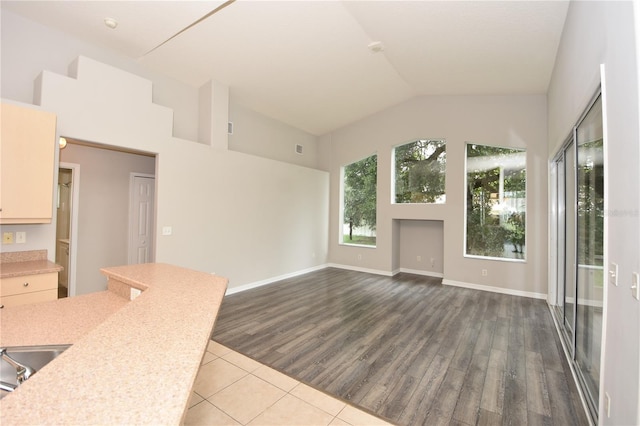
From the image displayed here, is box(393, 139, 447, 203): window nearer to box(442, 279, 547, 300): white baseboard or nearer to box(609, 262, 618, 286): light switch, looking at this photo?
box(442, 279, 547, 300): white baseboard

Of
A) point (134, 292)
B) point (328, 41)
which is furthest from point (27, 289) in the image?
point (328, 41)

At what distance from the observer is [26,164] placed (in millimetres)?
2648

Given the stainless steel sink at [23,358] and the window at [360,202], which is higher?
the window at [360,202]

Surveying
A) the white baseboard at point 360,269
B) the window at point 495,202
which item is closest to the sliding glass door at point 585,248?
the window at point 495,202

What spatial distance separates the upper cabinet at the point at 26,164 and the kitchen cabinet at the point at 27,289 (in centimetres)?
53

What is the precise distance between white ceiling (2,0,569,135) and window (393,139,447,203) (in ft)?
3.92

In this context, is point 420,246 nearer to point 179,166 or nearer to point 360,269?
point 360,269

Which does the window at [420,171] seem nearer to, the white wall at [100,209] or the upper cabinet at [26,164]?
the white wall at [100,209]

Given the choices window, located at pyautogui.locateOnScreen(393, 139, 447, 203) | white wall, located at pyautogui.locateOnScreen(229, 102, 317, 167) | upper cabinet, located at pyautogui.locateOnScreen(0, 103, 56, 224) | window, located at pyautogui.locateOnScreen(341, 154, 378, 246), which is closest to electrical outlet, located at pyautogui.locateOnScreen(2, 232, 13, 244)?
upper cabinet, located at pyautogui.locateOnScreen(0, 103, 56, 224)

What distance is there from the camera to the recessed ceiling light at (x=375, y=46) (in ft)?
13.4

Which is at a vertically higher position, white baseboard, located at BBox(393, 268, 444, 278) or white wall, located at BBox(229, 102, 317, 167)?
white wall, located at BBox(229, 102, 317, 167)

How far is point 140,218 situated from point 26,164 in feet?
7.78

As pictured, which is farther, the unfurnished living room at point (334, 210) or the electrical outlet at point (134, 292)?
the electrical outlet at point (134, 292)

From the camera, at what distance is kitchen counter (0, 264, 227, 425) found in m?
0.62
